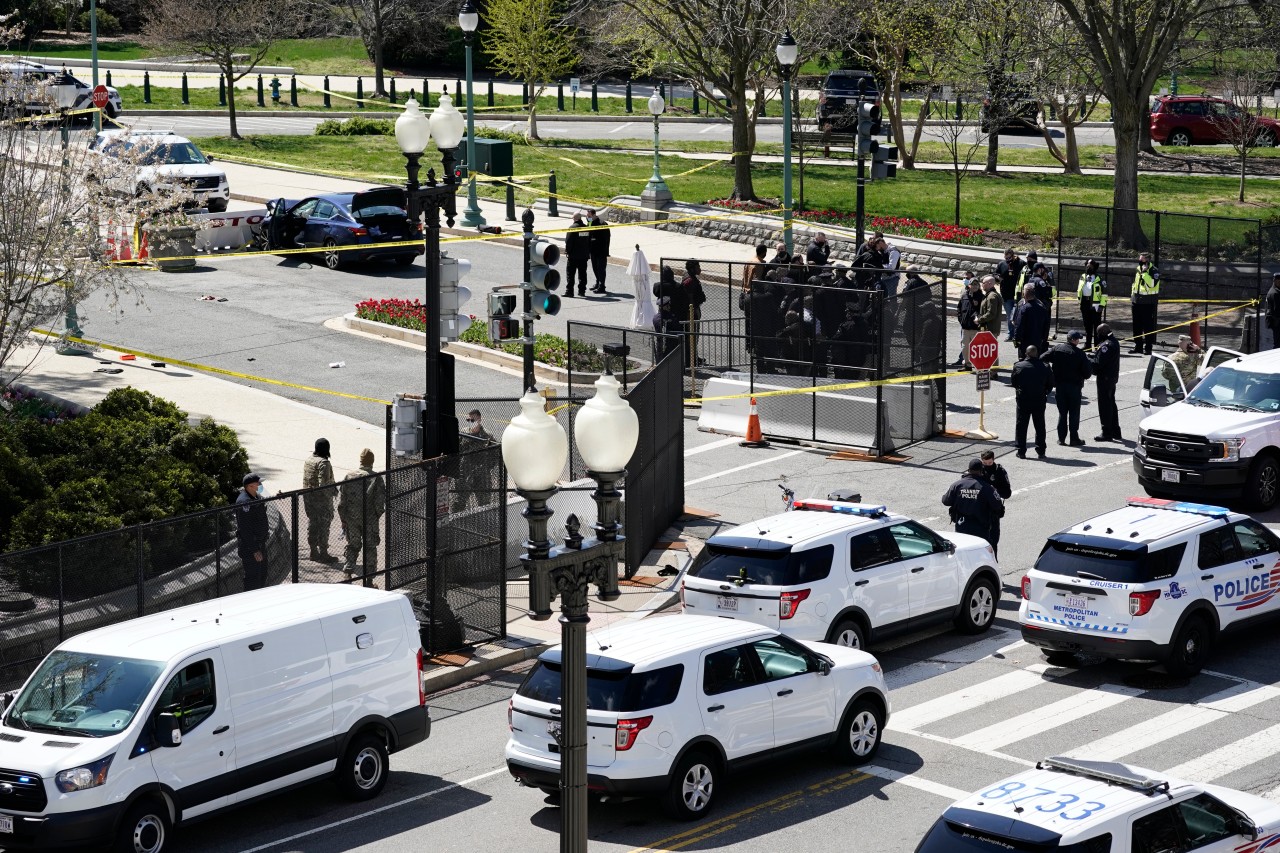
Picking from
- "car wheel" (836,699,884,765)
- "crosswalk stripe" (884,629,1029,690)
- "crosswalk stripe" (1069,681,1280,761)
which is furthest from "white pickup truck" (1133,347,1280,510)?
"car wheel" (836,699,884,765)

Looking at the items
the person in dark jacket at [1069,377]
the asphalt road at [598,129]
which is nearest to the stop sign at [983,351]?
the person in dark jacket at [1069,377]

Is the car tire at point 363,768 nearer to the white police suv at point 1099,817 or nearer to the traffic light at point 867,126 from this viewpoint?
the white police suv at point 1099,817

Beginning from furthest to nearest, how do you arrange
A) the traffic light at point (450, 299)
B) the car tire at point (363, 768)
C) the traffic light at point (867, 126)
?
the traffic light at point (867, 126) < the traffic light at point (450, 299) < the car tire at point (363, 768)

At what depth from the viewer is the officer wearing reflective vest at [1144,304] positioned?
104 feet

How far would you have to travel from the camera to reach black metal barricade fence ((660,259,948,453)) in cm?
2611

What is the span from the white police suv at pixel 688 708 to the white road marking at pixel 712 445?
1115cm

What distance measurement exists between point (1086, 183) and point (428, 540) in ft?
112

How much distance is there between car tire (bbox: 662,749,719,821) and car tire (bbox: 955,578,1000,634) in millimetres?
5338

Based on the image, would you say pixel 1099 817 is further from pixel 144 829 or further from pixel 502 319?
pixel 502 319

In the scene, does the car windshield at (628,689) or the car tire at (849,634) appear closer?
the car windshield at (628,689)

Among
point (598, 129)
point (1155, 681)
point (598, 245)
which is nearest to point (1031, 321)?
point (598, 245)

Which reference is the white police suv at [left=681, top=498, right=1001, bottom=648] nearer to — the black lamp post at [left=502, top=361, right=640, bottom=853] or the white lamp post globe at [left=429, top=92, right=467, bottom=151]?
the white lamp post globe at [left=429, top=92, right=467, bottom=151]

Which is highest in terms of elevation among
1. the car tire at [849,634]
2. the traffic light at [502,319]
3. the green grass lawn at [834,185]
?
the green grass lawn at [834,185]

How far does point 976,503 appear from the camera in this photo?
65.1 ft
